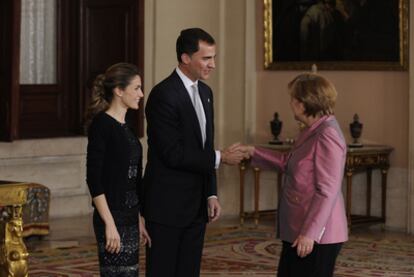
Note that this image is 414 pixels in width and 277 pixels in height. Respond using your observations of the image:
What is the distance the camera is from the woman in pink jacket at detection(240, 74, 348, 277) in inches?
187

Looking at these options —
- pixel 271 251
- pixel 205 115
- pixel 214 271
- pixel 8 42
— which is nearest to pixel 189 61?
pixel 205 115

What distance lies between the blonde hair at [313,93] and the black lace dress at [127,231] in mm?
883

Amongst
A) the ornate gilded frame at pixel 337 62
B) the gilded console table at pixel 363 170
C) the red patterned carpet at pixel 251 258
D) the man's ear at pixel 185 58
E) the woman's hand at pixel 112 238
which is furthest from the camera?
the ornate gilded frame at pixel 337 62

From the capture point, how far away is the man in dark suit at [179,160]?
203 inches

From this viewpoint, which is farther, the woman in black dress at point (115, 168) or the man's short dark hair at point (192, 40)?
the man's short dark hair at point (192, 40)

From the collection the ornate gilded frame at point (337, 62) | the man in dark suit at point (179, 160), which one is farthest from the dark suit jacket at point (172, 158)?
the ornate gilded frame at point (337, 62)

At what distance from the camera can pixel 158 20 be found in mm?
12094

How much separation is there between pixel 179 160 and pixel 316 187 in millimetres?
710

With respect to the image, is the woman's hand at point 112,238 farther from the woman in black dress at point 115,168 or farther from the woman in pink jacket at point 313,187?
A: the woman in pink jacket at point 313,187

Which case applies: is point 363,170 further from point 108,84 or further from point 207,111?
point 108,84

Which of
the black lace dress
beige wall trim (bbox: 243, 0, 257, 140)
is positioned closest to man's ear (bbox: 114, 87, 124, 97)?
the black lace dress

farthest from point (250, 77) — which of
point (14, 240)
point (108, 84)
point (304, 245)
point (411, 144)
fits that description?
point (304, 245)

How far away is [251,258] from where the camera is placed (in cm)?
921

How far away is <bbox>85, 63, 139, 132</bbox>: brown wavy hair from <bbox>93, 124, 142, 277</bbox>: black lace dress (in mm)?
151
